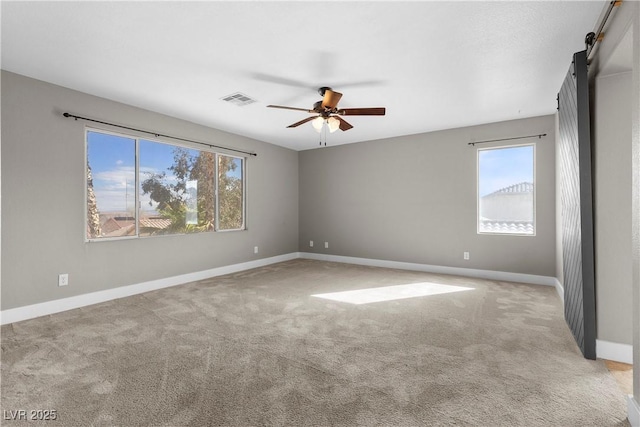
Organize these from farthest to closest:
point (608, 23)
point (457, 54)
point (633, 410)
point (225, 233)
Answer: point (225, 233), point (457, 54), point (608, 23), point (633, 410)

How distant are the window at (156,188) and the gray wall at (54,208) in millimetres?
183

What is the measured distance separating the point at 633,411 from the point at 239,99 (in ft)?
14.4

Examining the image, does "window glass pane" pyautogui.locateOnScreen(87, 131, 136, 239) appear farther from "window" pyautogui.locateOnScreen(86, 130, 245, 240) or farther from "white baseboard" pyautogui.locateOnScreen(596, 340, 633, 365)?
"white baseboard" pyautogui.locateOnScreen(596, 340, 633, 365)

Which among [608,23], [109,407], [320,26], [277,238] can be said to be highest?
[320,26]

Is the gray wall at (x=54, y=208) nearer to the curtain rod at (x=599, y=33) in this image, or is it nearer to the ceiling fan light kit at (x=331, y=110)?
the ceiling fan light kit at (x=331, y=110)

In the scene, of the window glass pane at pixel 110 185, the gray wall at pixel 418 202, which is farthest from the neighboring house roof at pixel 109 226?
the gray wall at pixel 418 202

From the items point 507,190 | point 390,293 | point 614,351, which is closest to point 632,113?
point 614,351

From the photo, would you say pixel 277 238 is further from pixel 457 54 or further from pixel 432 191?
pixel 457 54

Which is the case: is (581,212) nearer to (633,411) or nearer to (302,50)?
(633,411)

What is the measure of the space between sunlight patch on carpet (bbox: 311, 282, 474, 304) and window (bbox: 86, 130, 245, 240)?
8.41 ft

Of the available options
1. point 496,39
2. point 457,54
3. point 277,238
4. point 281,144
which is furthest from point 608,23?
point 277,238

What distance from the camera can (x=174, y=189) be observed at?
4.80 m

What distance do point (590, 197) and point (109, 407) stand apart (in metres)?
3.63

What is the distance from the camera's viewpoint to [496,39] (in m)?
Result: 2.61
